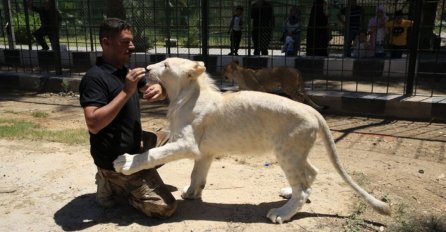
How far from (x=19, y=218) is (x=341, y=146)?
4064 millimetres

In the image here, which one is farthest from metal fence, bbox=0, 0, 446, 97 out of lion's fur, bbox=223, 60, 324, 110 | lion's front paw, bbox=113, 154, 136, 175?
lion's front paw, bbox=113, 154, 136, 175

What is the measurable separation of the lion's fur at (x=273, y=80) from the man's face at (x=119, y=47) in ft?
15.9

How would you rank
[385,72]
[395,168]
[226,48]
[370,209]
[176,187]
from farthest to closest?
1. [226,48]
2. [385,72]
3. [395,168]
4. [176,187]
5. [370,209]

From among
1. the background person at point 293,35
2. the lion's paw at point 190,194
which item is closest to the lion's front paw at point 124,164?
the lion's paw at point 190,194

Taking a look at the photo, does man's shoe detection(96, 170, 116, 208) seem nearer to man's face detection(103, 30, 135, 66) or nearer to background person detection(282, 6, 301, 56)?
man's face detection(103, 30, 135, 66)

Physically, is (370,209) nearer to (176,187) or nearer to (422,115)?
(176,187)

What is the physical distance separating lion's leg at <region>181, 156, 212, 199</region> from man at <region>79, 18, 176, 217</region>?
345mm

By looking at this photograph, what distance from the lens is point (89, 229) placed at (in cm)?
362

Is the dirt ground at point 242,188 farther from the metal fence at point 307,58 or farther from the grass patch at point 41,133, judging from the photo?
the metal fence at point 307,58

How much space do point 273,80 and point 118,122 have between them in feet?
17.7

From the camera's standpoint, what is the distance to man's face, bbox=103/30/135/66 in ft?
11.8

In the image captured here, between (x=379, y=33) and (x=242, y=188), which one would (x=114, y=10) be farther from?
(x=242, y=188)

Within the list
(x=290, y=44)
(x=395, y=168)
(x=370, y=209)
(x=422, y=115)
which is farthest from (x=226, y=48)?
(x=370, y=209)

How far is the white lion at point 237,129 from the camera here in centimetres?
348
